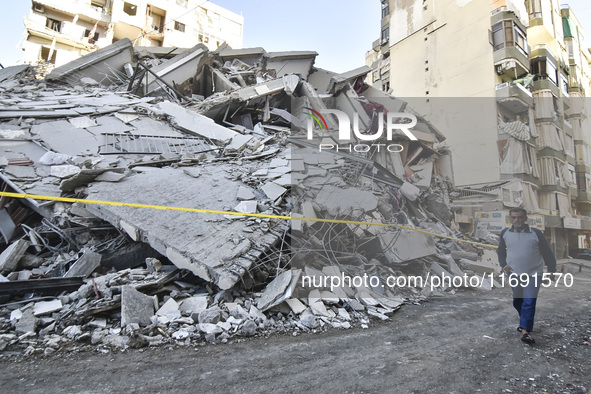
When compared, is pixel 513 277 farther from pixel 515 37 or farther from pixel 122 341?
pixel 515 37

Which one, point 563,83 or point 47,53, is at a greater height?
point 47,53

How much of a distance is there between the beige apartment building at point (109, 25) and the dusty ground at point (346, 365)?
90.5 feet

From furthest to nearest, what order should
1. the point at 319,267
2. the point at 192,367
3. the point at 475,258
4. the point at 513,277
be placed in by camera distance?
the point at 475,258 < the point at 319,267 < the point at 513,277 < the point at 192,367

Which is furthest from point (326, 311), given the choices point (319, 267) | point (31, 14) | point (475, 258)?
point (31, 14)

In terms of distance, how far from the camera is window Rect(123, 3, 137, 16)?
24.0 meters

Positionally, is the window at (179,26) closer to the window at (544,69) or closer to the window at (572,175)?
the window at (544,69)

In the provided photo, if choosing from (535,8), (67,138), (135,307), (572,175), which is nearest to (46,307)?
(135,307)

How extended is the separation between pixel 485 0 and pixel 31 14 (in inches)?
1168

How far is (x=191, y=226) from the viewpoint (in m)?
3.66

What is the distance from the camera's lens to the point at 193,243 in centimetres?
338

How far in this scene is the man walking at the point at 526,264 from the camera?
2.84m

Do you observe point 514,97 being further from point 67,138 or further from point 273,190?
point 67,138

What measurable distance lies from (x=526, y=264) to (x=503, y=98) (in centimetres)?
893

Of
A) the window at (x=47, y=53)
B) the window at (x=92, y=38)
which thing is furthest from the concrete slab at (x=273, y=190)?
the window at (x=92, y=38)
